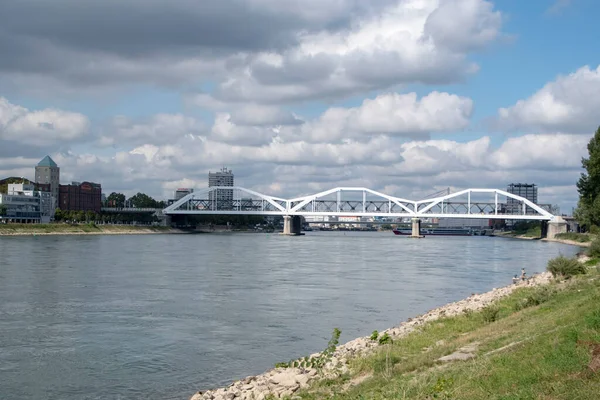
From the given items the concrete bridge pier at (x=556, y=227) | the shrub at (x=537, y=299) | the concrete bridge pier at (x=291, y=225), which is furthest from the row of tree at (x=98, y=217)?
the shrub at (x=537, y=299)

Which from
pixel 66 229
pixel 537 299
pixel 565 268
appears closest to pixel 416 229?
pixel 66 229

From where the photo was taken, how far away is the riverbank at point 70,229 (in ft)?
338

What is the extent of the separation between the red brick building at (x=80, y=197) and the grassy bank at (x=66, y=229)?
78.9ft

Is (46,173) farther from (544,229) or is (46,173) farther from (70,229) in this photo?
(544,229)

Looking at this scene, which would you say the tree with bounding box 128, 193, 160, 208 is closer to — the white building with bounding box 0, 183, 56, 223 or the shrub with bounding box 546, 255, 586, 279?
the white building with bounding box 0, 183, 56, 223

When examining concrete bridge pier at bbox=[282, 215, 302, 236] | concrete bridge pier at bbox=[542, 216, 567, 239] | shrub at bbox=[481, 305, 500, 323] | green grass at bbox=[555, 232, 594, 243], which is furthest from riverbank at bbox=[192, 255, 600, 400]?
concrete bridge pier at bbox=[282, 215, 302, 236]

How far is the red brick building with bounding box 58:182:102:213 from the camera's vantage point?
157625 mm

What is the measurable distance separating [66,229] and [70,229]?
4.37 ft

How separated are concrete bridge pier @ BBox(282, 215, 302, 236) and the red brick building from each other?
45.5m

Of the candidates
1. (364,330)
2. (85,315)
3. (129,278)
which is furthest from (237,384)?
(129,278)

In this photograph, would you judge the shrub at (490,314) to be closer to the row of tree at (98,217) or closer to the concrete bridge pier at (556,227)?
the row of tree at (98,217)

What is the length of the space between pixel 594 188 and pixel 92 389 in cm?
4875

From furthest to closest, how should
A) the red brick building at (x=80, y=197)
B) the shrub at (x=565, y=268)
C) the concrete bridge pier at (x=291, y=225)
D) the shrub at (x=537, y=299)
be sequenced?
the red brick building at (x=80, y=197), the concrete bridge pier at (x=291, y=225), the shrub at (x=565, y=268), the shrub at (x=537, y=299)

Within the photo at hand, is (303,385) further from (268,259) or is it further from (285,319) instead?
(268,259)
